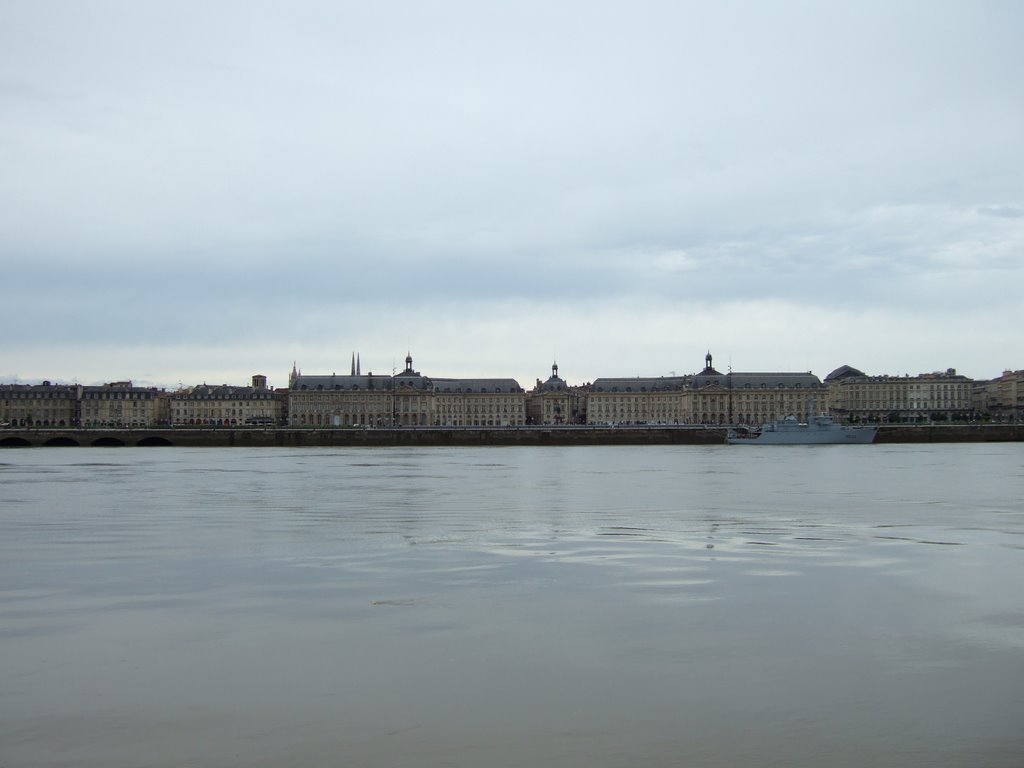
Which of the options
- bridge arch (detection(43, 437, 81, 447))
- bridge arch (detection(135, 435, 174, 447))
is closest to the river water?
bridge arch (detection(135, 435, 174, 447))

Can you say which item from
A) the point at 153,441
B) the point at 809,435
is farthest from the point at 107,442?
the point at 809,435

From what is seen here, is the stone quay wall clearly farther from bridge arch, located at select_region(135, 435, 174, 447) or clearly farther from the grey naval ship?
the grey naval ship

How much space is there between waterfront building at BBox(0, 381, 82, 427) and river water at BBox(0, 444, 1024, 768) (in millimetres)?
182827

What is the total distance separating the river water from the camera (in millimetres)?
8531

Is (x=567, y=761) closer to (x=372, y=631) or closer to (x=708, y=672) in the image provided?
(x=708, y=672)

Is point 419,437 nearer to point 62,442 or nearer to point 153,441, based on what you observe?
point 153,441

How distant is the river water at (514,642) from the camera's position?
336 inches

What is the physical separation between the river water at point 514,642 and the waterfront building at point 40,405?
600 ft

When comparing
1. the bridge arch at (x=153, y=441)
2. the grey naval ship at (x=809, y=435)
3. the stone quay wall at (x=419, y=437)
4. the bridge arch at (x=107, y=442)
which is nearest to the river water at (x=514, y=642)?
the grey naval ship at (x=809, y=435)

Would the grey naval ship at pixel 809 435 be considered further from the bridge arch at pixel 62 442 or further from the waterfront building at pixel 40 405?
the waterfront building at pixel 40 405

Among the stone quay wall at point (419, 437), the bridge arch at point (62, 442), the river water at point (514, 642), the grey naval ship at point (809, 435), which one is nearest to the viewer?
the river water at point (514, 642)

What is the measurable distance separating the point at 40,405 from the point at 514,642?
201076mm

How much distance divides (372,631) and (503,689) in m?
2.94

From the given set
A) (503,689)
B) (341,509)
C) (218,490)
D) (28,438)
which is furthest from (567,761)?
→ (28,438)
